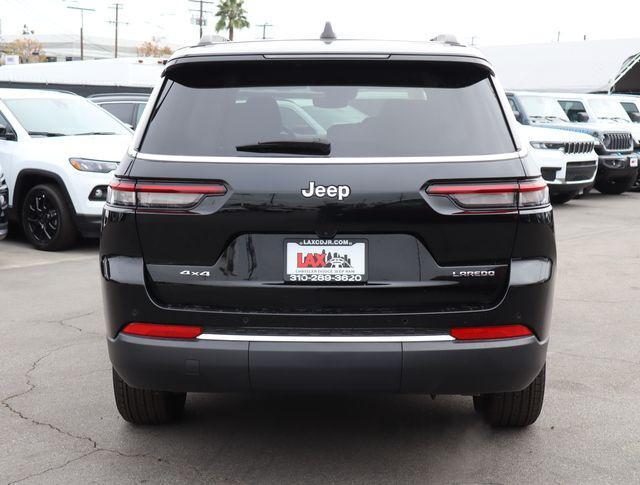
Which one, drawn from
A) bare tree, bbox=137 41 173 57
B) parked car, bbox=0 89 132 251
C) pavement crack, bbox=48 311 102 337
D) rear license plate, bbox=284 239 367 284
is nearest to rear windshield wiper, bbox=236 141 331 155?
rear license plate, bbox=284 239 367 284

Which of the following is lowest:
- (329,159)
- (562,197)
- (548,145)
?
(562,197)

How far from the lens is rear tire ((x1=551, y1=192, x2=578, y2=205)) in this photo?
51.8ft

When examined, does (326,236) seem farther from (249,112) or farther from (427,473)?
(427,473)

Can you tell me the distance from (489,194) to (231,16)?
80818 mm

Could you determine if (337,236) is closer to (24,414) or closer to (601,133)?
(24,414)

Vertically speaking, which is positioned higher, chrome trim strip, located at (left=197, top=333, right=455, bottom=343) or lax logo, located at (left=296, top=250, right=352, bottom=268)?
lax logo, located at (left=296, top=250, right=352, bottom=268)

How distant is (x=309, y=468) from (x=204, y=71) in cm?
172

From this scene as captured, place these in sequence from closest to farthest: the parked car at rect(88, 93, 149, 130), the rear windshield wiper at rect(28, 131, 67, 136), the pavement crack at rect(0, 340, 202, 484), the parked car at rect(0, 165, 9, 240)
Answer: the pavement crack at rect(0, 340, 202, 484), the parked car at rect(0, 165, 9, 240), the rear windshield wiper at rect(28, 131, 67, 136), the parked car at rect(88, 93, 149, 130)

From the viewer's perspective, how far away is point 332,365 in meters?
3.30

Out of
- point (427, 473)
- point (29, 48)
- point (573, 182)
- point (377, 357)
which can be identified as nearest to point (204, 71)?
point (377, 357)

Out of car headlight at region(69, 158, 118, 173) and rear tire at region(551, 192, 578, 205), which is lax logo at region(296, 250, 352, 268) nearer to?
car headlight at region(69, 158, 118, 173)

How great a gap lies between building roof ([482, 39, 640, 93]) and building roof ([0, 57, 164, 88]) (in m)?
14.1

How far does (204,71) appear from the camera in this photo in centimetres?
363

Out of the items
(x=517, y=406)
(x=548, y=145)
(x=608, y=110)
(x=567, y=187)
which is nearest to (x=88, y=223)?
(x=517, y=406)
